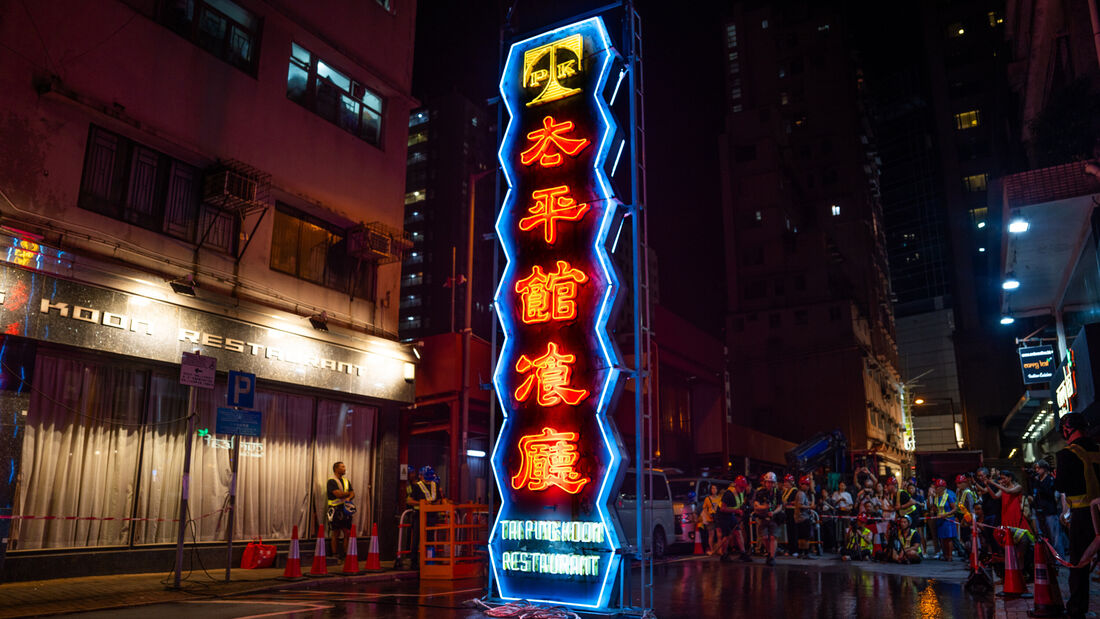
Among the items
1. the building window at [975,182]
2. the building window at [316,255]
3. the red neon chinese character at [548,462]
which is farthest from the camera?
the building window at [975,182]

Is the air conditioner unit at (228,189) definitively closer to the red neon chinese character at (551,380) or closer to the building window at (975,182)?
the red neon chinese character at (551,380)

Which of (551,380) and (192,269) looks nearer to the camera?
(551,380)

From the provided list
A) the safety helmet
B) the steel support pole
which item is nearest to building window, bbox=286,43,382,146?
the steel support pole

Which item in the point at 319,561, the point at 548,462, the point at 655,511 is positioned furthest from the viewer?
the point at 655,511

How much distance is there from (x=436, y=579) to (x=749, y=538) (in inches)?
439

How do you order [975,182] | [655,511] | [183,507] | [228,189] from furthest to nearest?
[975,182]
[655,511]
[228,189]
[183,507]

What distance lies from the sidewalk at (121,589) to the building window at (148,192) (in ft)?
19.6

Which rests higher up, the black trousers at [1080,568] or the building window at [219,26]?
the building window at [219,26]

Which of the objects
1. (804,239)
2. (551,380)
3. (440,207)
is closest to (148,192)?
(551,380)

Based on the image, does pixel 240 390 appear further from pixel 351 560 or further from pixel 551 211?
pixel 551 211

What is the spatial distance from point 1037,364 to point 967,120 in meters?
58.5

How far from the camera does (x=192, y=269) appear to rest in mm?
13922

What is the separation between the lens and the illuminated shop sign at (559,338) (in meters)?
9.49

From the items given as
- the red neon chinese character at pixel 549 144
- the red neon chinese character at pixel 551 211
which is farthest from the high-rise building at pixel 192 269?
the red neon chinese character at pixel 549 144
